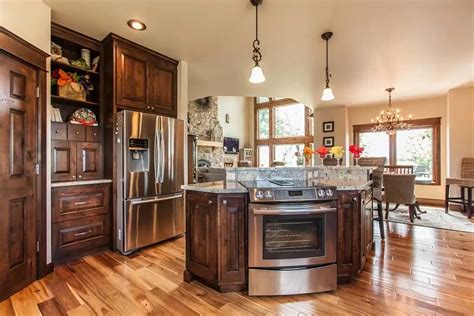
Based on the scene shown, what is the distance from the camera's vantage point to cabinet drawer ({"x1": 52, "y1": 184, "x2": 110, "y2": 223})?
95.3 inches

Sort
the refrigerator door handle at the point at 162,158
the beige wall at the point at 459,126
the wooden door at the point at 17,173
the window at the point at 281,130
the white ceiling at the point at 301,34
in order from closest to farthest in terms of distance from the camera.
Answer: the wooden door at the point at 17,173 < the white ceiling at the point at 301,34 < the refrigerator door handle at the point at 162,158 < the beige wall at the point at 459,126 < the window at the point at 281,130

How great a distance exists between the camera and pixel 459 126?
4941mm

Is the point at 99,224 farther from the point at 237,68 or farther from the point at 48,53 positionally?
the point at 237,68

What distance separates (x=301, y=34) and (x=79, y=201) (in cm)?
312

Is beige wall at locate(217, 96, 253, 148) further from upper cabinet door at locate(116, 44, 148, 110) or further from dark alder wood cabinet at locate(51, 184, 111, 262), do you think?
dark alder wood cabinet at locate(51, 184, 111, 262)

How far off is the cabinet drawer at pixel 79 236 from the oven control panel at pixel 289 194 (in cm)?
197

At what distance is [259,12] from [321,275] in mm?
2462

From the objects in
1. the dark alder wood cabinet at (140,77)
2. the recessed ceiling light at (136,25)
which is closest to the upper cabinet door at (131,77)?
the dark alder wood cabinet at (140,77)

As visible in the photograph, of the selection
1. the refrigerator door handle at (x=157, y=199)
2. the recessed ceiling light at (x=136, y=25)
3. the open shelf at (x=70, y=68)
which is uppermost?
the recessed ceiling light at (x=136, y=25)

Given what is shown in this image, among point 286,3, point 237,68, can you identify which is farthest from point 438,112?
point 286,3

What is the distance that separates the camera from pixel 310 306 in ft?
5.79

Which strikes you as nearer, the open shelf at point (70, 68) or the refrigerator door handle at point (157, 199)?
the open shelf at point (70, 68)

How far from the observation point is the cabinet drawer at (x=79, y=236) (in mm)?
2432

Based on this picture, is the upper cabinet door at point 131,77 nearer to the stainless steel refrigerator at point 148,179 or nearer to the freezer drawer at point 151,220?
the stainless steel refrigerator at point 148,179
